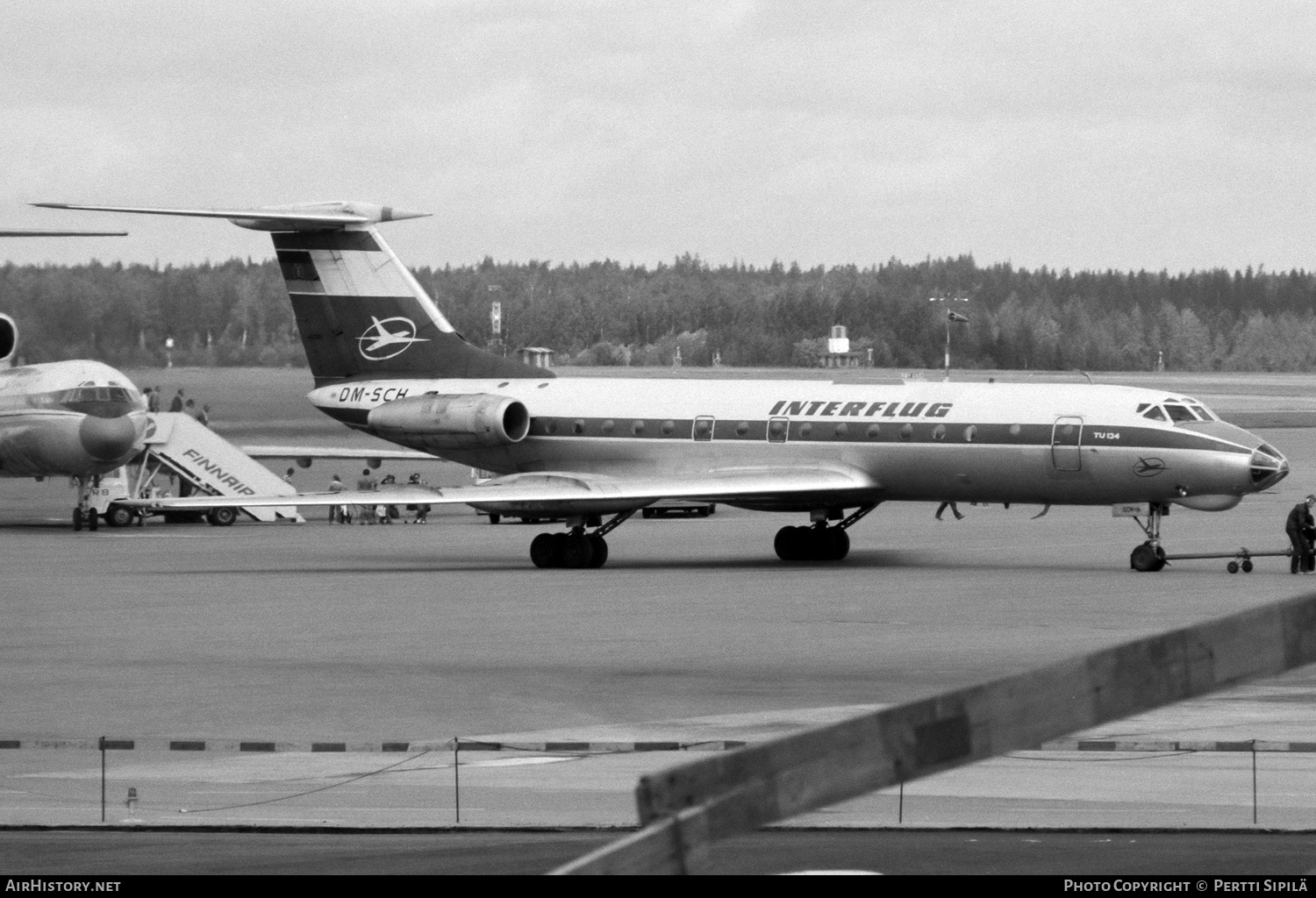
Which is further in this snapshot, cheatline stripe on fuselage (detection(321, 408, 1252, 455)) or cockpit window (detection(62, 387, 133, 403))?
cockpit window (detection(62, 387, 133, 403))

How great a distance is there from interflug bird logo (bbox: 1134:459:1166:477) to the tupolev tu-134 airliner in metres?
0.02

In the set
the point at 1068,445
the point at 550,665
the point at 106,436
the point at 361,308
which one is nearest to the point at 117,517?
the point at 106,436

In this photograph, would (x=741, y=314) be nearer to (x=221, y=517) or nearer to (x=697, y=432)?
(x=221, y=517)

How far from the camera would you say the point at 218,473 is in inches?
1954

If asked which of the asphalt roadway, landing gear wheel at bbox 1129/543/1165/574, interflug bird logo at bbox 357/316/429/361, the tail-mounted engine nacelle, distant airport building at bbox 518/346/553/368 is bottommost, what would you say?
the asphalt roadway

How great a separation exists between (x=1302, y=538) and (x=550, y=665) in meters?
15.9

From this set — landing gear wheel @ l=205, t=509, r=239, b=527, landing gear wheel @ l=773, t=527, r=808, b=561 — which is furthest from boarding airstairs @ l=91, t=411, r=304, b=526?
landing gear wheel @ l=773, t=527, r=808, b=561

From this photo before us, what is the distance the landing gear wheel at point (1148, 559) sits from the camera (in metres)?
32.1

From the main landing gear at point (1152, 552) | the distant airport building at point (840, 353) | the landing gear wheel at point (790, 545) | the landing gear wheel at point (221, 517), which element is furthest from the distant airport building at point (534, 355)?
the main landing gear at point (1152, 552)

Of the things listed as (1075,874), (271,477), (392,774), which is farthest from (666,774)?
(271,477)

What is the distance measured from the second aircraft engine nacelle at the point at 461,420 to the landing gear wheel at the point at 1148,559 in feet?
34.6

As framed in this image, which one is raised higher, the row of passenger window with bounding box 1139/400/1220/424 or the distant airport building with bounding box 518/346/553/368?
the distant airport building with bounding box 518/346/553/368

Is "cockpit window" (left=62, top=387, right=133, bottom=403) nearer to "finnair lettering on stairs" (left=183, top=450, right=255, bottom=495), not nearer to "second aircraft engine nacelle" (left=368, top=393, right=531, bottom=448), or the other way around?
"finnair lettering on stairs" (left=183, top=450, right=255, bottom=495)

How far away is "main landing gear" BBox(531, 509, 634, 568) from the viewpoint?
3409cm
